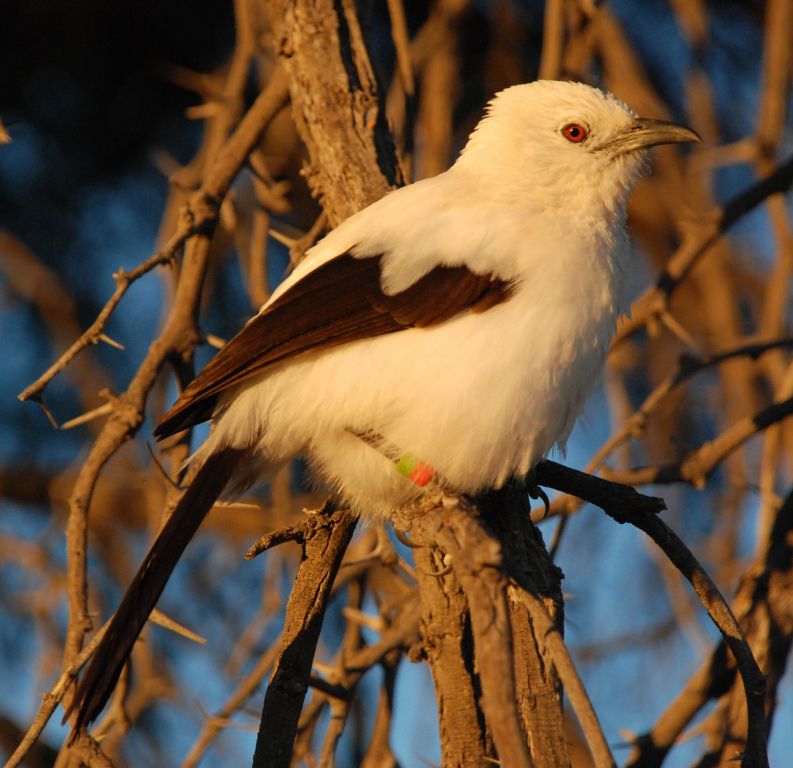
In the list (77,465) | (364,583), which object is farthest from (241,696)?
(77,465)

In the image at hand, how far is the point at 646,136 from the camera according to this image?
4199 mm

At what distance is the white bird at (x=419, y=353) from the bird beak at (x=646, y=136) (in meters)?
0.16

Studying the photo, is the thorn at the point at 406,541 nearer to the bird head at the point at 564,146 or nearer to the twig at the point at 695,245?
the bird head at the point at 564,146

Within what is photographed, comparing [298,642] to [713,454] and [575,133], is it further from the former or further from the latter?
[575,133]

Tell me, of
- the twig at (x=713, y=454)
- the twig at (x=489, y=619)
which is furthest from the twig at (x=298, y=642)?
the twig at (x=713, y=454)

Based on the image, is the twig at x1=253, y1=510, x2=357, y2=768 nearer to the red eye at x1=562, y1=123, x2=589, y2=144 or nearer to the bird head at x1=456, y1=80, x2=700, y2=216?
the bird head at x1=456, y1=80, x2=700, y2=216

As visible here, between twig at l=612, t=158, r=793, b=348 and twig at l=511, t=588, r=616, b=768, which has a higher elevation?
twig at l=612, t=158, r=793, b=348

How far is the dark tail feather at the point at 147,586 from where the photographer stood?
331 cm

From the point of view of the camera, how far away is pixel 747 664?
288 centimetres

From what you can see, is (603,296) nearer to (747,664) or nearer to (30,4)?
(747,664)

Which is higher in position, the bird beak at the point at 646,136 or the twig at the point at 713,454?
the bird beak at the point at 646,136

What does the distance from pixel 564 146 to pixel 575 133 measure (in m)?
0.07

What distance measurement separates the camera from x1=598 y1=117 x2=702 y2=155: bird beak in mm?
4176

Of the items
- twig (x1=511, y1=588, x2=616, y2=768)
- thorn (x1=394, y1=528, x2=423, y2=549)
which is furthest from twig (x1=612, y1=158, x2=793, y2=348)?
twig (x1=511, y1=588, x2=616, y2=768)
